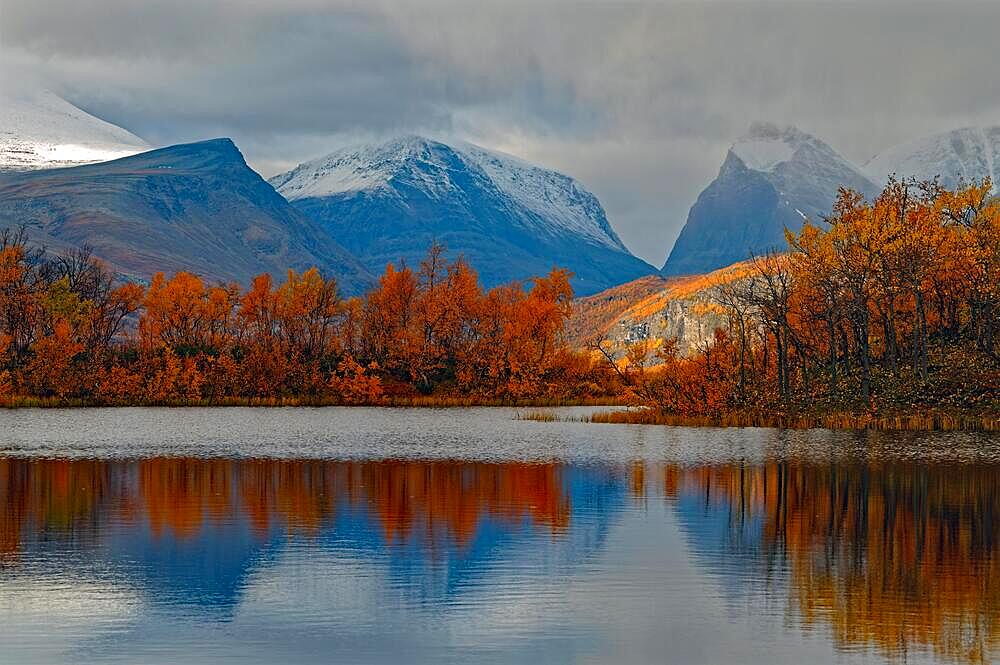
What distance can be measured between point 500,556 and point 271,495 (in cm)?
1549

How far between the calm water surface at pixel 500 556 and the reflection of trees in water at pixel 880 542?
0.12 meters

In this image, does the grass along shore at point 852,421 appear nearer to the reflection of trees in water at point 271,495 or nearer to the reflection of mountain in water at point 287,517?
the reflection of trees in water at point 271,495

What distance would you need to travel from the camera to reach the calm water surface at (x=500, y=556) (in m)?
24.1

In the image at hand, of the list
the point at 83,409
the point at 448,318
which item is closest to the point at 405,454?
the point at 83,409

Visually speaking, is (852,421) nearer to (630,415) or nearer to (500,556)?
(630,415)

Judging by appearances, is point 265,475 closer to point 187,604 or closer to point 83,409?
point 187,604

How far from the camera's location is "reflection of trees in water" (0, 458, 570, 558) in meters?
38.5

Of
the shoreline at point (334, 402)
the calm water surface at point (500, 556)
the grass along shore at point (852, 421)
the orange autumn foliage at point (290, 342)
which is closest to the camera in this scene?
the calm water surface at point (500, 556)

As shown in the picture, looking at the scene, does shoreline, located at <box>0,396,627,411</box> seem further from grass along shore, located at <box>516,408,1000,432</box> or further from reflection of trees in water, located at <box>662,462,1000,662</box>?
reflection of trees in water, located at <box>662,462,1000,662</box>

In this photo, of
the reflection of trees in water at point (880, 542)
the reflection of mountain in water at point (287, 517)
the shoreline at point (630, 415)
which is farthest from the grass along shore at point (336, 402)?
the reflection of trees in water at point (880, 542)

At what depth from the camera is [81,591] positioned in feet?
92.6

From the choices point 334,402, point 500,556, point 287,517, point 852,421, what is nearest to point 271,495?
point 287,517

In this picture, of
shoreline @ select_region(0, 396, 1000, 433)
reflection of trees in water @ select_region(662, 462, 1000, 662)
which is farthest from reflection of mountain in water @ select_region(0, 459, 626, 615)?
shoreline @ select_region(0, 396, 1000, 433)

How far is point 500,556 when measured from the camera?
33094 mm
